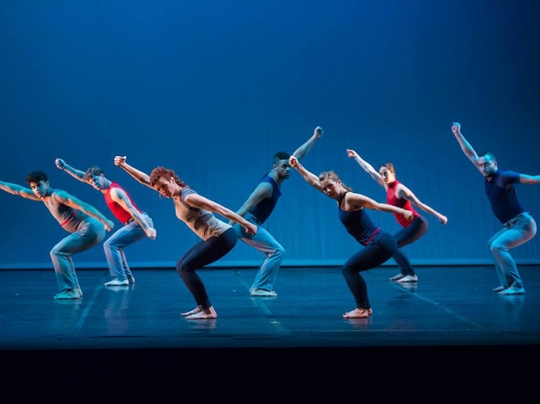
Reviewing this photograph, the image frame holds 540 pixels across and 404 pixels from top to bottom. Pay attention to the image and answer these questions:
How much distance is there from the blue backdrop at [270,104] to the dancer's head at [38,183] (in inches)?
124

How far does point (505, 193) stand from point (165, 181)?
387 centimetres

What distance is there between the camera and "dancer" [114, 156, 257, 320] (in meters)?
6.68

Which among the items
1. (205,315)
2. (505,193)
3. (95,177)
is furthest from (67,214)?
(505,193)

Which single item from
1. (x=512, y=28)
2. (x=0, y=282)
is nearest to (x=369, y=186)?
(x=512, y=28)

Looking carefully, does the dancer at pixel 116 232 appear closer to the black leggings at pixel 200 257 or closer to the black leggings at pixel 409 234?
the black leggings at pixel 200 257

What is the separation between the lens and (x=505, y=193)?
8688mm

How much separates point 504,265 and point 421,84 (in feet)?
13.2

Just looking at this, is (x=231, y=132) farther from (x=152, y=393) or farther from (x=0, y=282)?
(x=152, y=393)

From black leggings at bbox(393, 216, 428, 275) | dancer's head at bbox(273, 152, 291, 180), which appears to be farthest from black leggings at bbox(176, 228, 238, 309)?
black leggings at bbox(393, 216, 428, 275)

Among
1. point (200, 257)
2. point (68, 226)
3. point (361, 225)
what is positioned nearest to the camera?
point (200, 257)

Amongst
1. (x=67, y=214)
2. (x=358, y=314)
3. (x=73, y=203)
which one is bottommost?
(x=358, y=314)

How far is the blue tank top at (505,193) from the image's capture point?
8.63 metres

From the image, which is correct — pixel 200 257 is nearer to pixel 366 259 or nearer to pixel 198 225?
pixel 198 225

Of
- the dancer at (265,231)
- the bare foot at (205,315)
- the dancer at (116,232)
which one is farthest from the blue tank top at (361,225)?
the dancer at (116,232)
